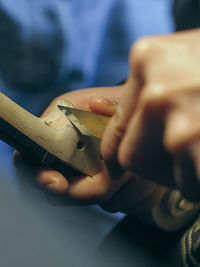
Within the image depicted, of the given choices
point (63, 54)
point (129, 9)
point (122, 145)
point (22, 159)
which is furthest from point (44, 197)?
point (129, 9)

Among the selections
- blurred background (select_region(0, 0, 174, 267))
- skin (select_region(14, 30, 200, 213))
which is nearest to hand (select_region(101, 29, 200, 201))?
skin (select_region(14, 30, 200, 213))

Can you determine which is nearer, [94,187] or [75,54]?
[94,187]

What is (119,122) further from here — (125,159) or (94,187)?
(94,187)

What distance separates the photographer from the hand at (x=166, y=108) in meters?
0.19

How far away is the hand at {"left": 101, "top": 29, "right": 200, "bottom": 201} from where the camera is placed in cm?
19

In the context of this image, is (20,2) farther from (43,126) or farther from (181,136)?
(181,136)

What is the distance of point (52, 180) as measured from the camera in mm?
402

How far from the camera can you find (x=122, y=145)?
0.26 metres

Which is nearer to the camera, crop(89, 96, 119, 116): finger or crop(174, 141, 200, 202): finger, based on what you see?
crop(174, 141, 200, 202): finger

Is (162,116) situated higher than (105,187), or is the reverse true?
(162,116)

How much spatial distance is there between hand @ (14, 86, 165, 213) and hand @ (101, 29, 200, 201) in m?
0.14

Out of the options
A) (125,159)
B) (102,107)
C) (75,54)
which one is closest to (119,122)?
(125,159)

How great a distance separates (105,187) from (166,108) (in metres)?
0.24

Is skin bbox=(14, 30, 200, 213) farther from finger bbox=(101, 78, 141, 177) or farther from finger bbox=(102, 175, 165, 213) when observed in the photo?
finger bbox=(102, 175, 165, 213)
